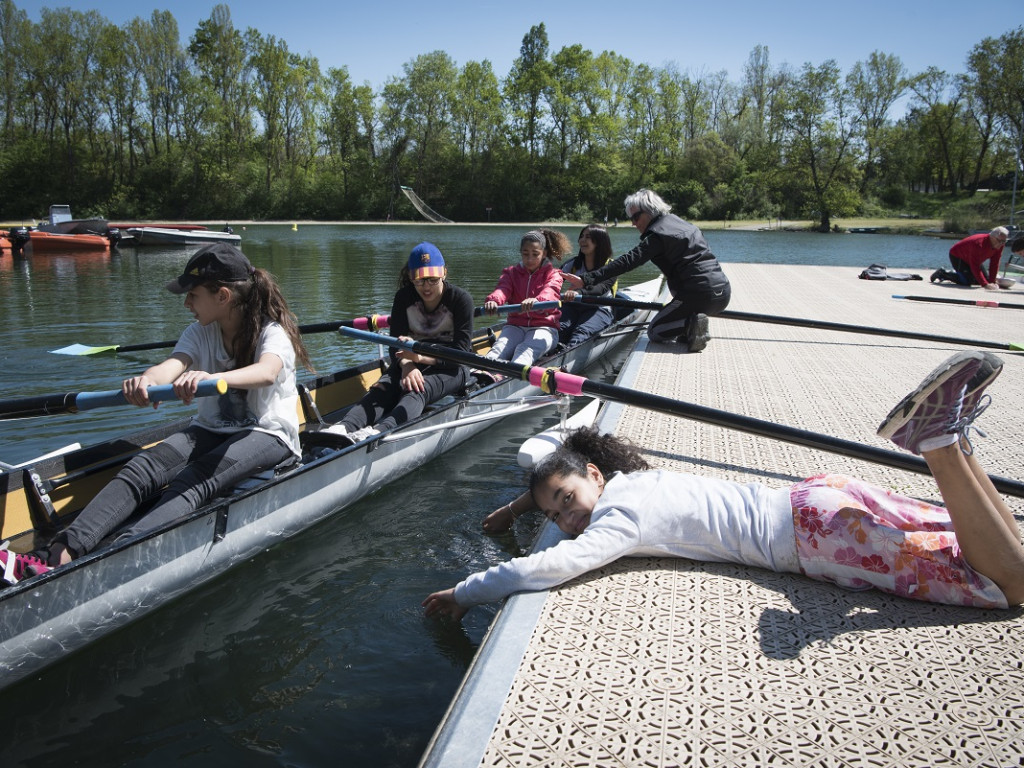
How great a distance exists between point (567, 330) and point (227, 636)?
22.5 ft

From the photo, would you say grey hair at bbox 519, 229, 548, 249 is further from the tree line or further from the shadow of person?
the tree line

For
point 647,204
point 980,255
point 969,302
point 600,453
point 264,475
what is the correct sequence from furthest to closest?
point 980,255 < point 969,302 < point 647,204 < point 264,475 < point 600,453

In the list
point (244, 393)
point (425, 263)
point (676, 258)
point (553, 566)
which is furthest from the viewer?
point (676, 258)

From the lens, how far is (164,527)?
3842 mm

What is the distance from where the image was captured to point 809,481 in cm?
313

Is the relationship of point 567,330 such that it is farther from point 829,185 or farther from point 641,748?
point 829,185

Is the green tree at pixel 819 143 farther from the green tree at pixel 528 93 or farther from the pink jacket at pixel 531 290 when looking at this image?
the pink jacket at pixel 531 290

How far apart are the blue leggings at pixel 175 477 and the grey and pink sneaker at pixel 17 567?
0.50 feet

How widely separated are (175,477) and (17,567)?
0.93m

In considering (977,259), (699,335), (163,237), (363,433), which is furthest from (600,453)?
(163,237)

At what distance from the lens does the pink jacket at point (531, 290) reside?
8758mm

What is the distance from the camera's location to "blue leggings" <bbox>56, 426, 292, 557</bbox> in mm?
3858

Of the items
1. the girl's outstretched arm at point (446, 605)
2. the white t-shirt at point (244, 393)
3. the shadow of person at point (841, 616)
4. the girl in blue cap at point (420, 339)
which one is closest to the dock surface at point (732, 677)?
the shadow of person at point (841, 616)

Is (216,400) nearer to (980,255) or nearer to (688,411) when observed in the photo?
(688,411)
